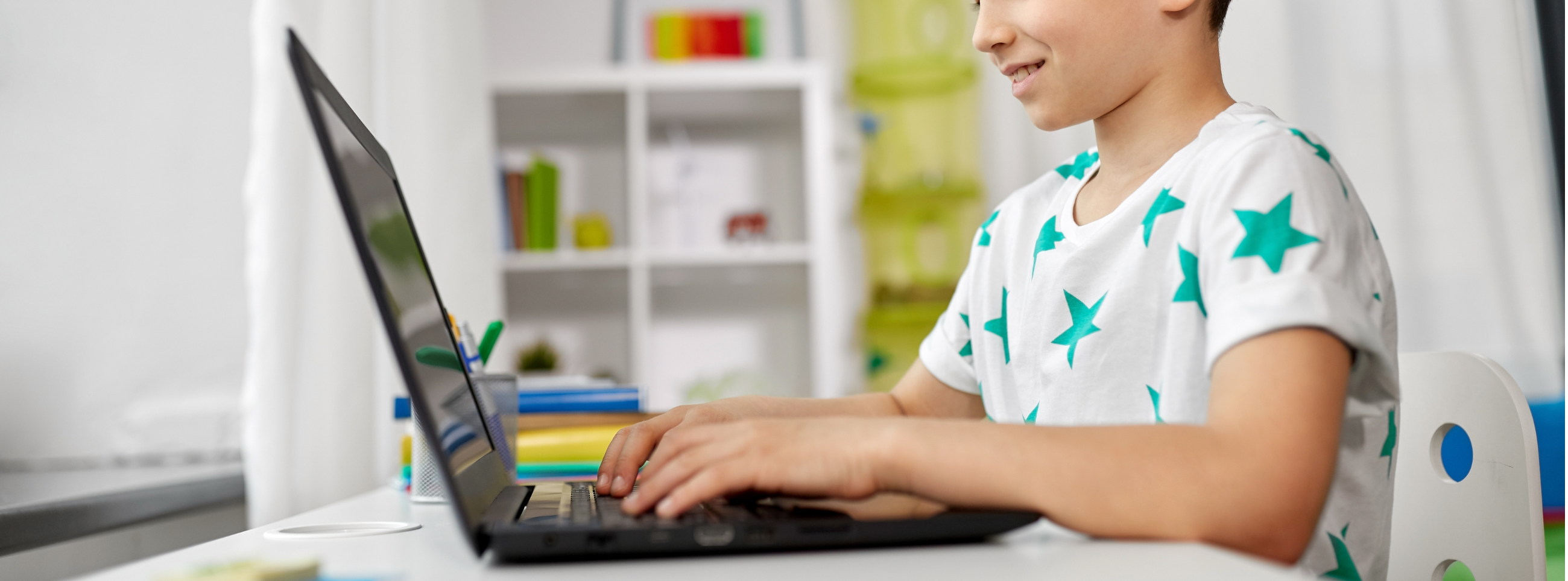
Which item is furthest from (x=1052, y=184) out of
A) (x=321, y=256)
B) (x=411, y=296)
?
(x=321, y=256)

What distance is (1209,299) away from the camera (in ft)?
1.71

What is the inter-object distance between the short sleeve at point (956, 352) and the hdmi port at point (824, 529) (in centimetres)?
51

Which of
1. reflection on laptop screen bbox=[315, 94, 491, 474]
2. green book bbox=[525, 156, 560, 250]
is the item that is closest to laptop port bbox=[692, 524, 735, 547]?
reflection on laptop screen bbox=[315, 94, 491, 474]

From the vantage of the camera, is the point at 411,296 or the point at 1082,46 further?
the point at 1082,46

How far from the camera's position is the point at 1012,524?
0.40 m

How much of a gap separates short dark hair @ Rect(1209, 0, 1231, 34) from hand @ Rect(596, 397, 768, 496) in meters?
0.44

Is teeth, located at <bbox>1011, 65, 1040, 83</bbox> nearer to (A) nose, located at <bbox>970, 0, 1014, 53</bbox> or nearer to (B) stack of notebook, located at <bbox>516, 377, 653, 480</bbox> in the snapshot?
(A) nose, located at <bbox>970, 0, 1014, 53</bbox>

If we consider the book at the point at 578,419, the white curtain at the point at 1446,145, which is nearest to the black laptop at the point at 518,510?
the book at the point at 578,419

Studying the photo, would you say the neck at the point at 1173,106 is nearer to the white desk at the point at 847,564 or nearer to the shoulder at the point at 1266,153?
the shoulder at the point at 1266,153

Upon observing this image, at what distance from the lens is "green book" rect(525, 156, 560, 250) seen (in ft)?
7.50

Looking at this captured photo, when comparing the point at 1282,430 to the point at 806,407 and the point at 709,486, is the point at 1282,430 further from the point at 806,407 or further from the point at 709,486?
the point at 806,407

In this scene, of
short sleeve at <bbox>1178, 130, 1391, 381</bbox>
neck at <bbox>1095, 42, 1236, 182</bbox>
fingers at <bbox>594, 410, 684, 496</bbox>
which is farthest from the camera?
neck at <bbox>1095, 42, 1236, 182</bbox>

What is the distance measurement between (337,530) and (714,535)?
0.29 meters

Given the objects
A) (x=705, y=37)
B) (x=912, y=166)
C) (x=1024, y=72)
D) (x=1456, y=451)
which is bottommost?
(x=1456, y=451)
